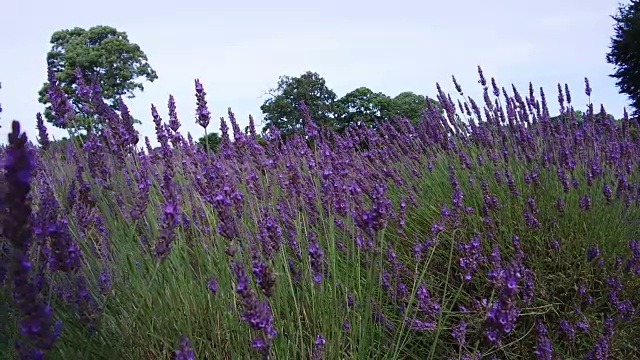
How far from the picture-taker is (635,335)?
2.71 meters

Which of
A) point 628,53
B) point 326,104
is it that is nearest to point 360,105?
point 326,104

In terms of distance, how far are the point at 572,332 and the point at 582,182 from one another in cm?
148

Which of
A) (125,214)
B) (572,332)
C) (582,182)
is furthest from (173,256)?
(582,182)

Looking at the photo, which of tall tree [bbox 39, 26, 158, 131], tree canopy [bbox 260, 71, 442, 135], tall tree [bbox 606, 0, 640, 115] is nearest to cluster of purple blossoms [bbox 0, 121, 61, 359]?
tree canopy [bbox 260, 71, 442, 135]

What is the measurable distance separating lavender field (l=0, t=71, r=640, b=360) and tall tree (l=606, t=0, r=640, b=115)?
1712 cm

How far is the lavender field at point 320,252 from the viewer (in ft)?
5.20

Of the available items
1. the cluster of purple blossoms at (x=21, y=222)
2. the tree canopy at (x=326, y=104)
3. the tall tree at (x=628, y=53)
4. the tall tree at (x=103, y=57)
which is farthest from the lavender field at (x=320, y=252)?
the tall tree at (x=103, y=57)

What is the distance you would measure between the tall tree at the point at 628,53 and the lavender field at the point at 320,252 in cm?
1712

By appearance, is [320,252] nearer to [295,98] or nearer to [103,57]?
[295,98]

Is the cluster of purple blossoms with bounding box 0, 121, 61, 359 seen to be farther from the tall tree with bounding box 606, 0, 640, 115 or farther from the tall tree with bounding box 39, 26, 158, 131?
the tall tree with bounding box 39, 26, 158, 131

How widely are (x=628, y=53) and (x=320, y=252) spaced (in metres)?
21.1

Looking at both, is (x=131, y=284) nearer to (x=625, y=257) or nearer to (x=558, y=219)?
(x=558, y=219)

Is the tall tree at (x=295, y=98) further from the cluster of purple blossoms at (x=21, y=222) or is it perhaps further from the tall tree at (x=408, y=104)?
the cluster of purple blossoms at (x=21, y=222)

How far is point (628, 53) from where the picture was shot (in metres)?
19.8
